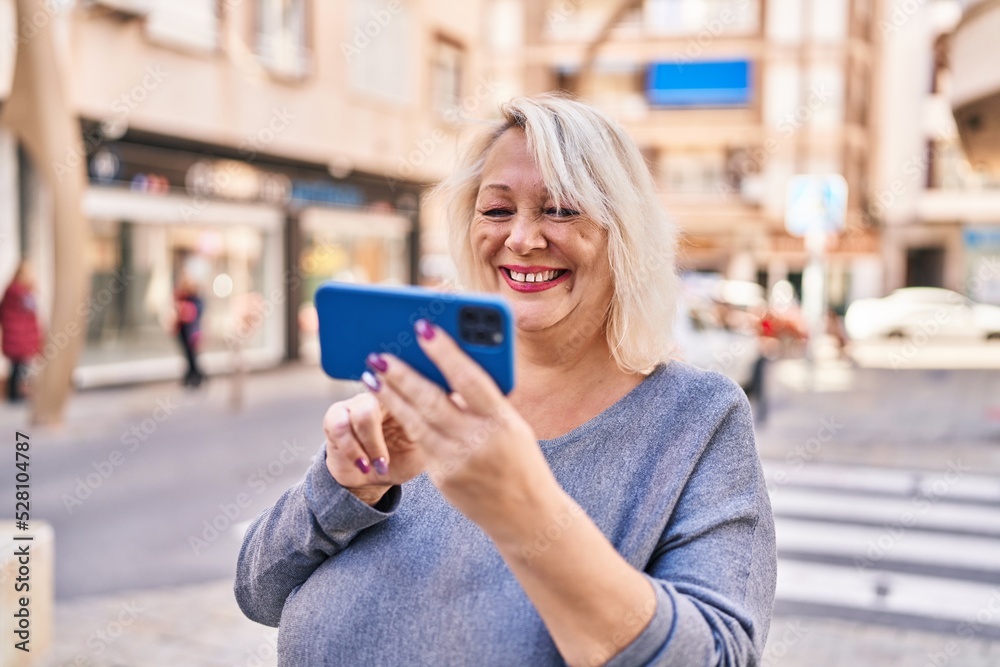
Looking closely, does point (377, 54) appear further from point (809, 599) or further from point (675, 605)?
point (675, 605)

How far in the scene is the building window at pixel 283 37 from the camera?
15.5 metres

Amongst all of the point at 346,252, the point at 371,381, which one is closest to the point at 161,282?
the point at 346,252

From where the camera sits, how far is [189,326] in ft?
43.5

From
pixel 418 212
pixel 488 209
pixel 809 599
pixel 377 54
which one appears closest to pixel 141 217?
pixel 377 54

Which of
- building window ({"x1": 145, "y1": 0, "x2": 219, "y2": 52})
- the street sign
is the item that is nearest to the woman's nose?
building window ({"x1": 145, "y1": 0, "x2": 219, "y2": 52})

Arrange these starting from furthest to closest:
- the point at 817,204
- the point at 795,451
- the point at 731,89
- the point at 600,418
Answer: the point at 731,89 → the point at 817,204 → the point at 795,451 → the point at 600,418

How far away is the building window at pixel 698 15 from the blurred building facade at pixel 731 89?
4 cm

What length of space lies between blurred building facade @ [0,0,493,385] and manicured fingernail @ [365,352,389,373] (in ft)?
28.1

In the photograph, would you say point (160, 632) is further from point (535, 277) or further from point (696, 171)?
point (696, 171)

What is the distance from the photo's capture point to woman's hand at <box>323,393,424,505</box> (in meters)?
1.21

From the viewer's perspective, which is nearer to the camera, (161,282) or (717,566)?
(717,566)

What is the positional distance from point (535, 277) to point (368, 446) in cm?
40

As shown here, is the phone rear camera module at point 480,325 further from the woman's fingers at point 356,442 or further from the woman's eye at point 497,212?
the woman's eye at point 497,212

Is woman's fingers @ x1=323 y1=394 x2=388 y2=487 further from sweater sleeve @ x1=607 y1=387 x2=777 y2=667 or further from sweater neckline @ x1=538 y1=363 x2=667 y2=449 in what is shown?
sweater sleeve @ x1=607 y1=387 x2=777 y2=667
